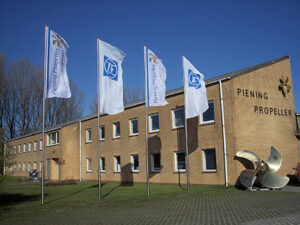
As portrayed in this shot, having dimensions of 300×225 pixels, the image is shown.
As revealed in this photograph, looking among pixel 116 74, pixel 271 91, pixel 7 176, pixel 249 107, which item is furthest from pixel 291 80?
pixel 7 176

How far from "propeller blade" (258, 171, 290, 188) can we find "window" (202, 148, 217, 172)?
311 cm

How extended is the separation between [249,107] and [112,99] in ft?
28.1

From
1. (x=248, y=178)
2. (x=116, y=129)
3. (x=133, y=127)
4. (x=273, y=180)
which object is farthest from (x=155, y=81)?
(x=116, y=129)

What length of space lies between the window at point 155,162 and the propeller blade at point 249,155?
6.70 metres

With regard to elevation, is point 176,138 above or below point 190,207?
above

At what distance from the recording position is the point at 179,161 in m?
20.4

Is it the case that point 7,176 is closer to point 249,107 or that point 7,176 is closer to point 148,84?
point 148,84

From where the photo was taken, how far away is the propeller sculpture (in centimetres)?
1530

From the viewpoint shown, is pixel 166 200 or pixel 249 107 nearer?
pixel 166 200

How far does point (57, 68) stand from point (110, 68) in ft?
7.59

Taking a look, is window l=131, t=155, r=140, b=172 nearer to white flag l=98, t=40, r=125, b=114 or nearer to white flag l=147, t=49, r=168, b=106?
white flag l=147, t=49, r=168, b=106

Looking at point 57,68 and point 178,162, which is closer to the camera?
point 57,68

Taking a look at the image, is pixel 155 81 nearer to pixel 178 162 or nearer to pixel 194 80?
pixel 194 80

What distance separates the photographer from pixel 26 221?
954 centimetres
